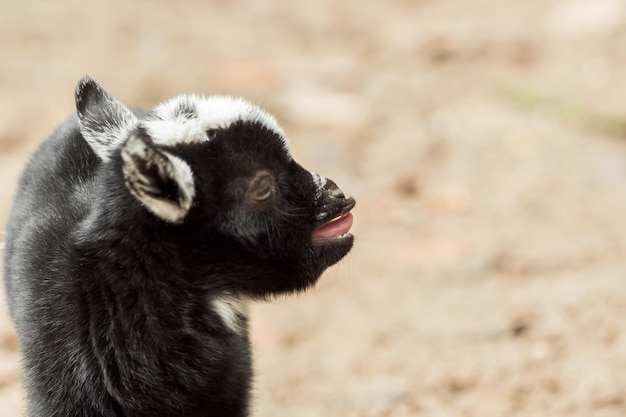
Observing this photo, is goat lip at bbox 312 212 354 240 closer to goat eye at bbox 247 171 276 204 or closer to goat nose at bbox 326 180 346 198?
goat nose at bbox 326 180 346 198

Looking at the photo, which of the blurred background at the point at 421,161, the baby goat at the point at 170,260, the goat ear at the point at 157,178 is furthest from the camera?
the blurred background at the point at 421,161

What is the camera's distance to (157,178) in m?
3.08

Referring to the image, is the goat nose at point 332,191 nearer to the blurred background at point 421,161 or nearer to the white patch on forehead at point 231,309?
the white patch on forehead at point 231,309

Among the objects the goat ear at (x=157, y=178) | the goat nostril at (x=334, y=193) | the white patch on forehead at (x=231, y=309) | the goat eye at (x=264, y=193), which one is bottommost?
the white patch on forehead at (x=231, y=309)

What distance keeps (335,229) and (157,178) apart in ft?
2.37

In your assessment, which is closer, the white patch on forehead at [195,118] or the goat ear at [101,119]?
the white patch on forehead at [195,118]

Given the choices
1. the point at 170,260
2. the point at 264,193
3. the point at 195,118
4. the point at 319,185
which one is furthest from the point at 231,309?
the point at 195,118

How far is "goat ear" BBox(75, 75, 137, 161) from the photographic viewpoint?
11.3ft

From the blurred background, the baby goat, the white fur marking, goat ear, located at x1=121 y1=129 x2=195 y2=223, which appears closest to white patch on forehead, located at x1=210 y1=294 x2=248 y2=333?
the baby goat

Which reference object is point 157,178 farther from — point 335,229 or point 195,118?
point 335,229

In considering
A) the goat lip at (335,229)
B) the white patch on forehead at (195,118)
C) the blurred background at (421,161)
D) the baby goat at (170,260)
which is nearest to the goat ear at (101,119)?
the baby goat at (170,260)

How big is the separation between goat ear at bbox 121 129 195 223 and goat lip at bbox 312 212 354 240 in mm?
524

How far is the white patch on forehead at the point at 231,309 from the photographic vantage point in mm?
3305

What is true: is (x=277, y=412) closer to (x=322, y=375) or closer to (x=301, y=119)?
(x=322, y=375)
